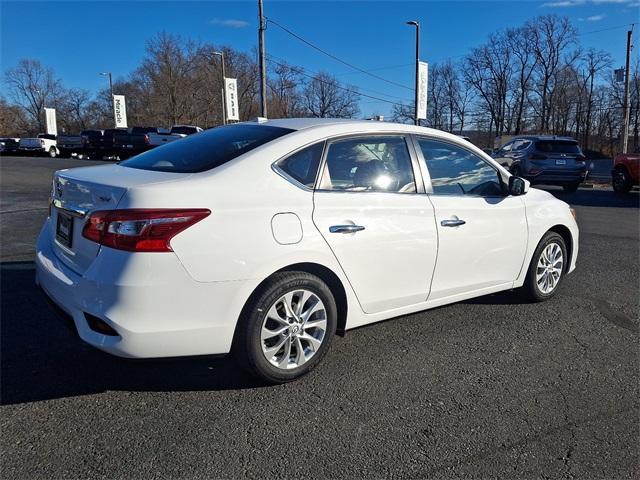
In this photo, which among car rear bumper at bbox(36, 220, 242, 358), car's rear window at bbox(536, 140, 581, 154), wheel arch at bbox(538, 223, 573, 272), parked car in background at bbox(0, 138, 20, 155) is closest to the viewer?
car rear bumper at bbox(36, 220, 242, 358)

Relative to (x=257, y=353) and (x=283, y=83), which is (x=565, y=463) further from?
(x=283, y=83)

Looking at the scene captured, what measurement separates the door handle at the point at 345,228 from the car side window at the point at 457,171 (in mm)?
850

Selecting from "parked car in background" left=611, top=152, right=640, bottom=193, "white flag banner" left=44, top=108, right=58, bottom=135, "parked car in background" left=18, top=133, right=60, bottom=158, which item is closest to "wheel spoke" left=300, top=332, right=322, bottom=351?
"parked car in background" left=611, top=152, right=640, bottom=193

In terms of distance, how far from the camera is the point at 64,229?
3.14 meters

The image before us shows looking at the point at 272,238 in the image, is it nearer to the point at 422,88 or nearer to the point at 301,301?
the point at 301,301

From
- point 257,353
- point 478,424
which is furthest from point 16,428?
point 478,424

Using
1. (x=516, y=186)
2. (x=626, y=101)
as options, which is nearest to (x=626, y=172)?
(x=626, y=101)

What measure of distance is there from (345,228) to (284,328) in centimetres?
72

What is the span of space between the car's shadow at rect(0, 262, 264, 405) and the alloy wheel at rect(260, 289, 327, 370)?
242 millimetres

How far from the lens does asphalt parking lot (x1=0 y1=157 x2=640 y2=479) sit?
245 centimetres

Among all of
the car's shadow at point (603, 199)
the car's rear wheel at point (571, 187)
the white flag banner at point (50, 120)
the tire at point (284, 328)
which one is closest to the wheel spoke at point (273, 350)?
the tire at point (284, 328)

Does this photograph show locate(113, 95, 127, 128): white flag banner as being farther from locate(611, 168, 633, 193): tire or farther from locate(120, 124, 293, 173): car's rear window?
locate(120, 124, 293, 173): car's rear window

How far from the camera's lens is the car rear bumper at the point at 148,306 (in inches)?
103

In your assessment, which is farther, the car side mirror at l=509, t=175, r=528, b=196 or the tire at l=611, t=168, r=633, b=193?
the tire at l=611, t=168, r=633, b=193
